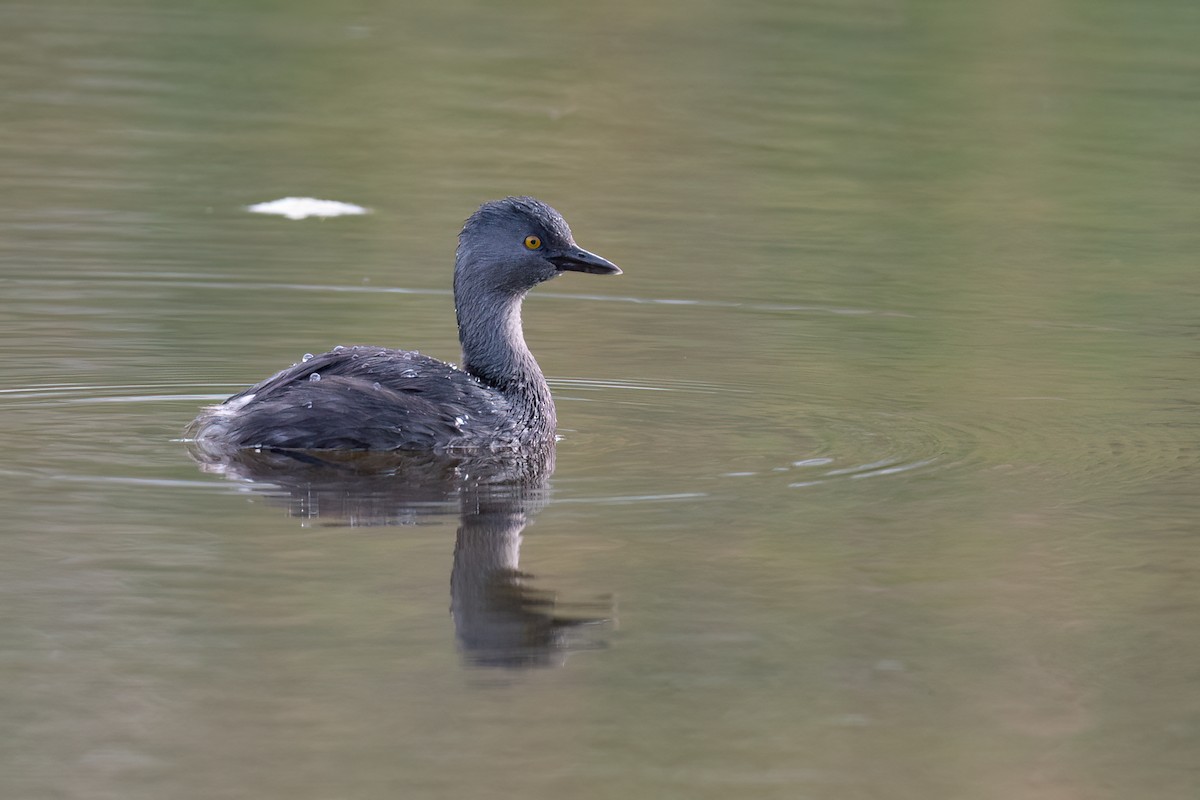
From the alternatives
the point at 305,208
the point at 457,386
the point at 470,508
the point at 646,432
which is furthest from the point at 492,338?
the point at 305,208

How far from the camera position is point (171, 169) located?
1434cm

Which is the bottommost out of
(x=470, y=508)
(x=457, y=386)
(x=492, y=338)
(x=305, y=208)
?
(x=470, y=508)

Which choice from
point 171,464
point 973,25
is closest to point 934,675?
point 171,464

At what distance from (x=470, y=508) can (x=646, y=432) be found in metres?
1.36

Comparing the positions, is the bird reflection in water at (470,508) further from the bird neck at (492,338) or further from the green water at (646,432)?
the bird neck at (492,338)

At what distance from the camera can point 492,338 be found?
8.94 metres

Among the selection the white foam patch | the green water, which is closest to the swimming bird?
the green water

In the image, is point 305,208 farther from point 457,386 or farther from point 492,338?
point 457,386

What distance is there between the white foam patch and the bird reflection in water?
535cm

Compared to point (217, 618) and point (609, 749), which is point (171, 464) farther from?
point (609, 749)

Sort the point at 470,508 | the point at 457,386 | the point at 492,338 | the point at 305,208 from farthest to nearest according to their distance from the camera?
1. the point at 305,208
2. the point at 492,338
3. the point at 457,386
4. the point at 470,508

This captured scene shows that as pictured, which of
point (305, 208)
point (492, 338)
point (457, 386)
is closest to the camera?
point (457, 386)

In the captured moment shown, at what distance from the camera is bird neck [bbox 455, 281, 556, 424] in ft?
29.0

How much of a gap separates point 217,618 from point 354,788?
4.24 feet
